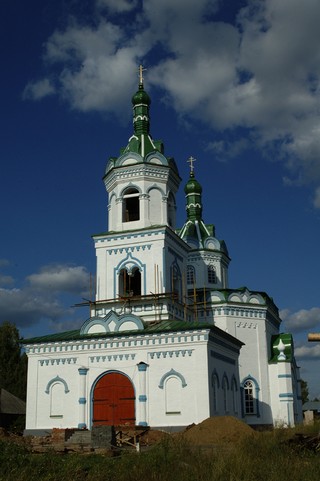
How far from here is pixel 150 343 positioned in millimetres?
21953

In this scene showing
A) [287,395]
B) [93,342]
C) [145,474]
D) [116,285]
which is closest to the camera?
[145,474]

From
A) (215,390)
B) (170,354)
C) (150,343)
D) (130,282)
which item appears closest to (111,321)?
(150,343)

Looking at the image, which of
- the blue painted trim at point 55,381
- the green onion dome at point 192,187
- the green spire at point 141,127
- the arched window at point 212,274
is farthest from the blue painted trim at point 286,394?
the green onion dome at point 192,187

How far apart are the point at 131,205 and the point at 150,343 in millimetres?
7005

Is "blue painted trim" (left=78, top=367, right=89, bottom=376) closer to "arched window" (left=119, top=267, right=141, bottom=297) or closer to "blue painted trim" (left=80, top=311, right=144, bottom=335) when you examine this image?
"blue painted trim" (left=80, top=311, right=144, bottom=335)

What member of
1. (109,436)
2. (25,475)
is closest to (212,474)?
(25,475)

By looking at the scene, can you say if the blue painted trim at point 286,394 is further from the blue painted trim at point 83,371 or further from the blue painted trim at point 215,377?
the blue painted trim at point 83,371

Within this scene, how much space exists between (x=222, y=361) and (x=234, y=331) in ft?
19.9

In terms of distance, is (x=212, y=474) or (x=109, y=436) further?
(x=109, y=436)

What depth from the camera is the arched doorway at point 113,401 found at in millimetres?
21609

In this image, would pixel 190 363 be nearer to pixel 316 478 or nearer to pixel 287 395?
pixel 287 395

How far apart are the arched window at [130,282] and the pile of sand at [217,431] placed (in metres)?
8.07

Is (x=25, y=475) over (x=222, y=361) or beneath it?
beneath

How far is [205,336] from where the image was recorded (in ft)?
69.6
